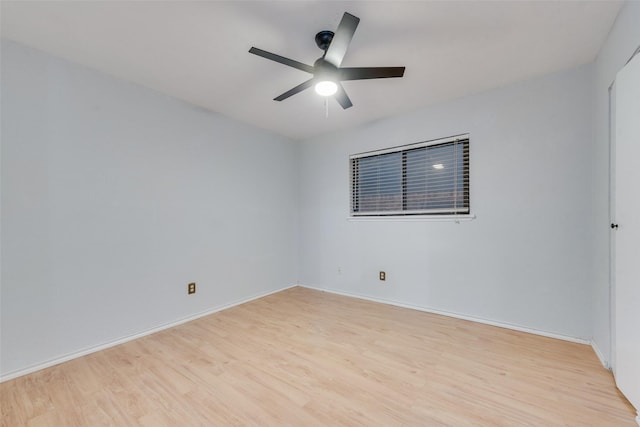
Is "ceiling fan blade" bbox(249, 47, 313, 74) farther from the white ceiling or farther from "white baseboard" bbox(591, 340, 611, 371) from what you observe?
"white baseboard" bbox(591, 340, 611, 371)

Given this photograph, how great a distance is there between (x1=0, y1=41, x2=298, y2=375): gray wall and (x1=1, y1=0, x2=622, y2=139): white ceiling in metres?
0.28

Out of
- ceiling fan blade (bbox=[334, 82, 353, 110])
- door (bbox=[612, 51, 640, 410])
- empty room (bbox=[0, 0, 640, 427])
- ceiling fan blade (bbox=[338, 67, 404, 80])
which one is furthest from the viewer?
ceiling fan blade (bbox=[334, 82, 353, 110])

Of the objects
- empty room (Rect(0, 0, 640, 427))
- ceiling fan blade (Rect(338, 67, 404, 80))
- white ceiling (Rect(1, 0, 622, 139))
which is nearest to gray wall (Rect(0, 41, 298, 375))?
empty room (Rect(0, 0, 640, 427))

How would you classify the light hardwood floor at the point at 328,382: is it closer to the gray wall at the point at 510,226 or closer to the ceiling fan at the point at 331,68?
the gray wall at the point at 510,226

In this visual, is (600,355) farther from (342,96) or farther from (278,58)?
(278,58)

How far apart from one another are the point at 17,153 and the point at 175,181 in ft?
3.58

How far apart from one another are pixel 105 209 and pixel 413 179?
3.09 meters

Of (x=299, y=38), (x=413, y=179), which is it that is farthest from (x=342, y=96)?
(x=413, y=179)

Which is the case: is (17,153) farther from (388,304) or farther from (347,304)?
(388,304)

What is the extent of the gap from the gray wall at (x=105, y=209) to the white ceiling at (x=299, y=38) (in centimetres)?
28

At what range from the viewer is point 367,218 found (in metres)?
3.49

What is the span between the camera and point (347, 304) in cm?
328

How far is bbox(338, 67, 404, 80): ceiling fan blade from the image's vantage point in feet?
5.64

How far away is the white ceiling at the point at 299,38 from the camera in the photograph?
1582mm
